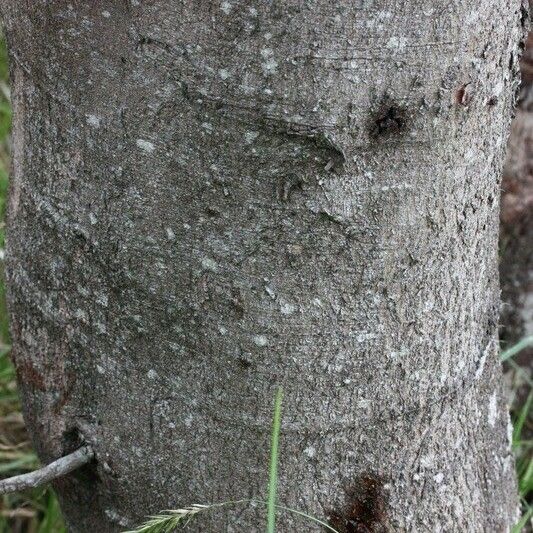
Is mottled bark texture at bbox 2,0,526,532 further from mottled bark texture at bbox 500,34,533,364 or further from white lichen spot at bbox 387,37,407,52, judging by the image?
mottled bark texture at bbox 500,34,533,364

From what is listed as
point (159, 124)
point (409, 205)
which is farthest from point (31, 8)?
point (409, 205)

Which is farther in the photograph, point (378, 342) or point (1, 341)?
point (1, 341)

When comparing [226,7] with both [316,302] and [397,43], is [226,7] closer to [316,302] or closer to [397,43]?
[397,43]

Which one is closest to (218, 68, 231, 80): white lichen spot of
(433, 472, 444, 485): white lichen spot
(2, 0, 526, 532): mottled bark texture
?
(2, 0, 526, 532): mottled bark texture

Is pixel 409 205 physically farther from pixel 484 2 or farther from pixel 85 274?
pixel 85 274

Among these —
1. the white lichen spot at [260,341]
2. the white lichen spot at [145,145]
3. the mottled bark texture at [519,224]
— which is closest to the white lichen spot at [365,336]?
the white lichen spot at [260,341]

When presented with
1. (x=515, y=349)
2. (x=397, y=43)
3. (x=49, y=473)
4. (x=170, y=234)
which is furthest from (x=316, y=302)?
(x=515, y=349)

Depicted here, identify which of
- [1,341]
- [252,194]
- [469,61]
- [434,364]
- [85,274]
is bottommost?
[1,341]
